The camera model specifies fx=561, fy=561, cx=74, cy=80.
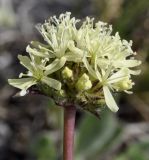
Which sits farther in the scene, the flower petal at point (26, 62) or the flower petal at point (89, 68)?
the flower petal at point (26, 62)

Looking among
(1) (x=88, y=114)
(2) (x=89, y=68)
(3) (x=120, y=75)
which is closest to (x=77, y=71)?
(2) (x=89, y=68)

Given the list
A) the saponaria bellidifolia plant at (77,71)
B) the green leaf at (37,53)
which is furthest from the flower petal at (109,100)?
the green leaf at (37,53)

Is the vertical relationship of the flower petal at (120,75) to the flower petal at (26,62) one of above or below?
below

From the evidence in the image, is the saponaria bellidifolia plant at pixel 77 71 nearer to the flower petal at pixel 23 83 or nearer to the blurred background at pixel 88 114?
the flower petal at pixel 23 83

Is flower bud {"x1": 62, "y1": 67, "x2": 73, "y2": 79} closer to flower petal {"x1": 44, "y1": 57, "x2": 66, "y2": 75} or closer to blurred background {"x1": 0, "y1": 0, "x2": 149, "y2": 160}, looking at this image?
flower petal {"x1": 44, "y1": 57, "x2": 66, "y2": 75}

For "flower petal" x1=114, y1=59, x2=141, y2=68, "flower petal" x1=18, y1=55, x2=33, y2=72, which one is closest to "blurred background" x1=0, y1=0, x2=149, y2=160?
"flower petal" x1=114, y1=59, x2=141, y2=68

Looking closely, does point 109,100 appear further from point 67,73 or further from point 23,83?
point 23,83

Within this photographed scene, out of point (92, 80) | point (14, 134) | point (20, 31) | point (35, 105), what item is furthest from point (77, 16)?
point (92, 80)
